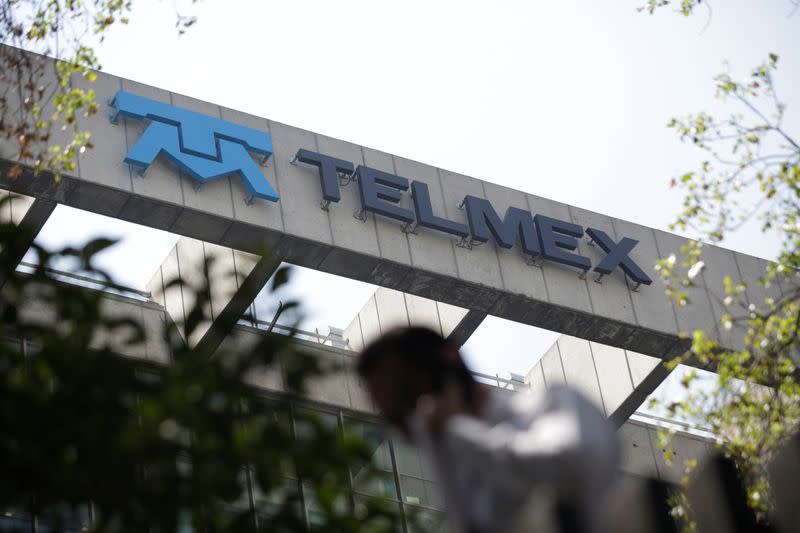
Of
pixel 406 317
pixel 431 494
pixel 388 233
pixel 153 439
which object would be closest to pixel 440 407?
pixel 153 439

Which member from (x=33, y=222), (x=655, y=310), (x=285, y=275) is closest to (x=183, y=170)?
(x=33, y=222)

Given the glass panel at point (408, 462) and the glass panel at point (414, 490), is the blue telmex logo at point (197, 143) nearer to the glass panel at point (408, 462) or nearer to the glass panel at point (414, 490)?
the glass panel at point (408, 462)

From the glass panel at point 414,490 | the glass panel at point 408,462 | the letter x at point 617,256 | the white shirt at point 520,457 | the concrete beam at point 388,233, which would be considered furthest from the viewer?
the glass panel at point 408,462

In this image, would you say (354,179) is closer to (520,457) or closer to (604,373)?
(604,373)

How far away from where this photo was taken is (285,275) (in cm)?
615

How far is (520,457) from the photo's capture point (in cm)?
348

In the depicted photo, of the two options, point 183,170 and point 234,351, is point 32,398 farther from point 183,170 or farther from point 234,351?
point 183,170

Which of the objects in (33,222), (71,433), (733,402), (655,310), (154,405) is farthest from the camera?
(655,310)

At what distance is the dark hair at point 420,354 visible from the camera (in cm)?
387

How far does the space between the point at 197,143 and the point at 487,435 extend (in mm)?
16628

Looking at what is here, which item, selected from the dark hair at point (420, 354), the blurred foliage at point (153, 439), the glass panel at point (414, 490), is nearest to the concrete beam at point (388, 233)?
the glass panel at point (414, 490)

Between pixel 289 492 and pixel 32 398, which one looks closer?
pixel 32 398

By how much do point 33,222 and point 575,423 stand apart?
16.0 metres

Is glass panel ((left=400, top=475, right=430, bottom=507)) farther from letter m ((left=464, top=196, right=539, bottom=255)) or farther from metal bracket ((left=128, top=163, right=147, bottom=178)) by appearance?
metal bracket ((left=128, top=163, right=147, bottom=178))
